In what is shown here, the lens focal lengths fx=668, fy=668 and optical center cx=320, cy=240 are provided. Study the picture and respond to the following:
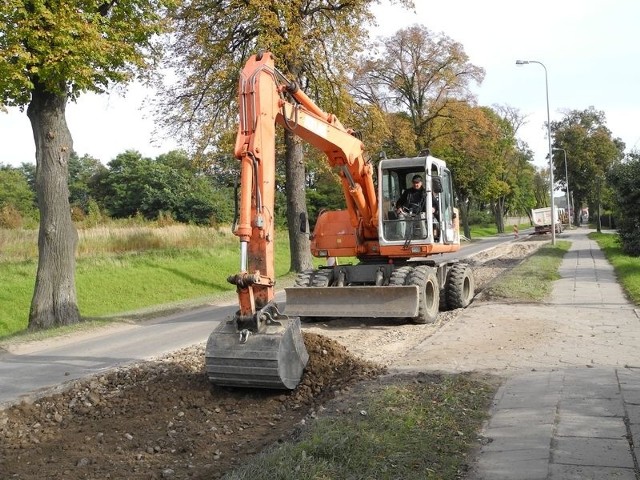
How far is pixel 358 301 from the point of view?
11406 mm

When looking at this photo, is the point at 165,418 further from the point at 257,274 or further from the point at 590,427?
the point at 590,427

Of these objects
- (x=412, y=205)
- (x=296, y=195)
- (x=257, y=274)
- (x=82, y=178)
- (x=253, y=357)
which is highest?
(x=82, y=178)

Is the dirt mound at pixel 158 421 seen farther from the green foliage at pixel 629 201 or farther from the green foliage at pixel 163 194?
the green foliage at pixel 163 194

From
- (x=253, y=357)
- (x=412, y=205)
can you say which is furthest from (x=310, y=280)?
(x=253, y=357)

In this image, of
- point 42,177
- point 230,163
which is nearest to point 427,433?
point 42,177

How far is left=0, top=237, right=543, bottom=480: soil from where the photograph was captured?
5438 mm

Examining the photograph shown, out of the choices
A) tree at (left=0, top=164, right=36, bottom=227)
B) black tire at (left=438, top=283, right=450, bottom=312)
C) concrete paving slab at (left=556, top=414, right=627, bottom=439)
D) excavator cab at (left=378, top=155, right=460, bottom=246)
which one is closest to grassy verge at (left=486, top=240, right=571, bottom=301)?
black tire at (left=438, top=283, right=450, bottom=312)

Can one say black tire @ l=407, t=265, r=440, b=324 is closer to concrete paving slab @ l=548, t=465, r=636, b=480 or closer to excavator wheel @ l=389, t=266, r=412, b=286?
excavator wheel @ l=389, t=266, r=412, b=286

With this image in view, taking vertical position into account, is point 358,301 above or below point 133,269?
below

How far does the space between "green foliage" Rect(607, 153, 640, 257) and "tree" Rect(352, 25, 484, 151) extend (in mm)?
17885

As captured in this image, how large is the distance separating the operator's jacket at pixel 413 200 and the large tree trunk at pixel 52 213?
7892 millimetres

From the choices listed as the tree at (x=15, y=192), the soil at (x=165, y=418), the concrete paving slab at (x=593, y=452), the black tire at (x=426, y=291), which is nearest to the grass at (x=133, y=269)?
the black tire at (x=426, y=291)

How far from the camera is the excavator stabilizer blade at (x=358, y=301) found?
11.2 meters

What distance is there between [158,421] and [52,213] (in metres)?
10.2
